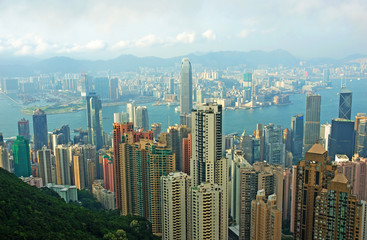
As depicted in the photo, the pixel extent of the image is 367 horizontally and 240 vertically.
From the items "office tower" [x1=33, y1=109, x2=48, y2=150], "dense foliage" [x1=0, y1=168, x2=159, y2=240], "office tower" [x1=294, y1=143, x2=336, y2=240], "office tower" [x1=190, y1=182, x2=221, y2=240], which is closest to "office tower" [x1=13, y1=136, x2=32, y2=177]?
"office tower" [x1=33, y1=109, x2=48, y2=150]

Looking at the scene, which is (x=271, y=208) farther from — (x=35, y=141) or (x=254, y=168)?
(x=35, y=141)

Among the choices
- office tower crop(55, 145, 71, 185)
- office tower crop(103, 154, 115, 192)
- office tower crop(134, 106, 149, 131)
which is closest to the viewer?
office tower crop(103, 154, 115, 192)

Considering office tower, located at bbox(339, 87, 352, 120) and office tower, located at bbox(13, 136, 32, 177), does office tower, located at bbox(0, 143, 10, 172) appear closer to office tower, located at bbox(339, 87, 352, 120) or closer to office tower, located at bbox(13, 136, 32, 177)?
office tower, located at bbox(13, 136, 32, 177)

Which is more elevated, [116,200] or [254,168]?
[254,168]

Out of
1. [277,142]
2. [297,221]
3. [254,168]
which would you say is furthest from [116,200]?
[277,142]

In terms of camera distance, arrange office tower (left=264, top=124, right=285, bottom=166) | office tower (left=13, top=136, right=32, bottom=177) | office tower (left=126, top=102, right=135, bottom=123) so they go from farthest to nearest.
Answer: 1. office tower (left=126, top=102, right=135, bottom=123)
2. office tower (left=264, top=124, right=285, bottom=166)
3. office tower (left=13, top=136, right=32, bottom=177)

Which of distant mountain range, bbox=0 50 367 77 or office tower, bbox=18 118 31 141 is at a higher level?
distant mountain range, bbox=0 50 367 77
